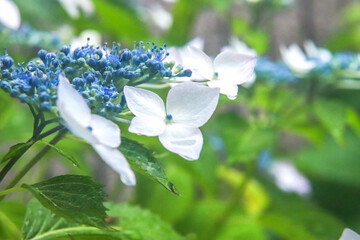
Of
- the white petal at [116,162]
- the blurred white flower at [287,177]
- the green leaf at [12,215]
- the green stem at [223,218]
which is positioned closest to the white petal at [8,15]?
the green leaf at [12,215]

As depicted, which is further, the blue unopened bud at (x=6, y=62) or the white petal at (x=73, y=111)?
the blue unopened bud at (x=6, y=62)

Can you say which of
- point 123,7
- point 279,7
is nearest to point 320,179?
point 279,7

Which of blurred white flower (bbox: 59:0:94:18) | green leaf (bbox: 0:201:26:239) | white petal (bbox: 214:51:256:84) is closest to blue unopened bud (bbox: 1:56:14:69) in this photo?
white petal (bbox: 214:51:256:84)

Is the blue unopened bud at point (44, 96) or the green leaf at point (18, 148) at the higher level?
the blue unopened bud at point (44, 96)

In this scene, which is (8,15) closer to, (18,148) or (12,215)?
(12,215)

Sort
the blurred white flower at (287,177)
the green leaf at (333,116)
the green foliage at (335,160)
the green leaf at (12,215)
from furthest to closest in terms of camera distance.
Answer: the blurred white flower at (287,177)
the green foliage at (335,160)
the green leaf at (333,116)
the green leaf at (12,215)

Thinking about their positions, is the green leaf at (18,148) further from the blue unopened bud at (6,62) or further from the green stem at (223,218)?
the green stem at (223,218)

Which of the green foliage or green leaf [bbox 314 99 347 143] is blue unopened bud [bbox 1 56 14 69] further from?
the green foliage
